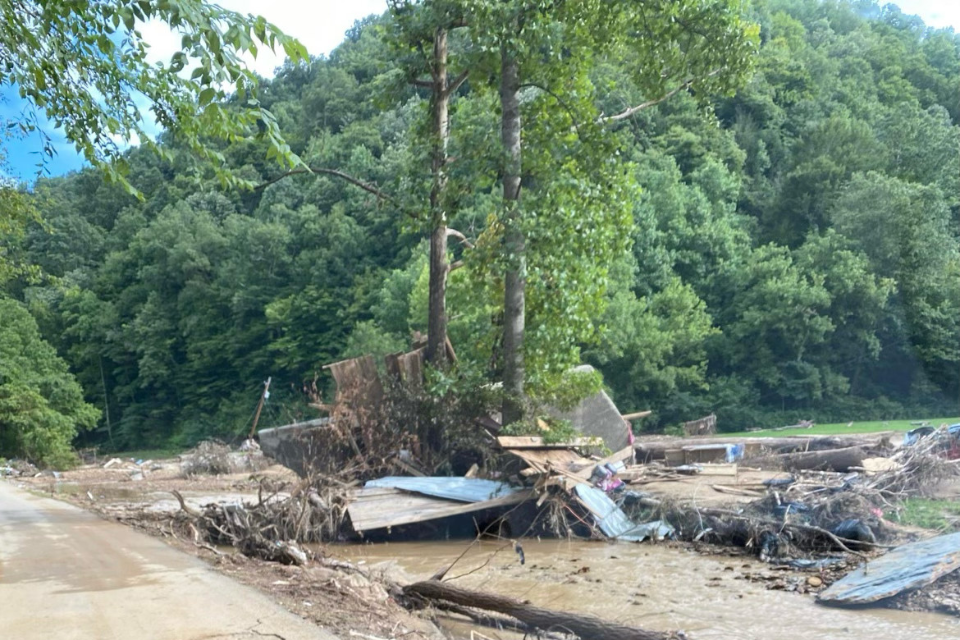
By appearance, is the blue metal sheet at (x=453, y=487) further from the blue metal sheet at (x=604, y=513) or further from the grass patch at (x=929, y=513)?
the grass patch at (x=929, y=513)

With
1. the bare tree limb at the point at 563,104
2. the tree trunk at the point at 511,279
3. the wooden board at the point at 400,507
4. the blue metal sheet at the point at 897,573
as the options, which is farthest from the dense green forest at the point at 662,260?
the blue metal sheet at the point at 897,573

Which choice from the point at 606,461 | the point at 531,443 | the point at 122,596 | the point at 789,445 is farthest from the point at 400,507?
the point at 789,445

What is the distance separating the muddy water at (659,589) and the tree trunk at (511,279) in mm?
3116

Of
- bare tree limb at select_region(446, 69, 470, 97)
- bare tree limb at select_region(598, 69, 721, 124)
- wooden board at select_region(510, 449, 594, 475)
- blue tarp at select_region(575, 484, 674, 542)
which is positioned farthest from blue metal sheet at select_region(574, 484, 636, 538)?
bare tree limb at select_region(446, 69, 470, 97)

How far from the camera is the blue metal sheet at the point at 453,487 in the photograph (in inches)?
588

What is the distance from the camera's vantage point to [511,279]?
1688cm

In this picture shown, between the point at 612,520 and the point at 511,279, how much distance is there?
5086mm

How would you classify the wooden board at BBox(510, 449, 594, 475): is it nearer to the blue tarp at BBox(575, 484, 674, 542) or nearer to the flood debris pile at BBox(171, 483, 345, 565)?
the blue tarp at BBox(575, 484, 674, 542)

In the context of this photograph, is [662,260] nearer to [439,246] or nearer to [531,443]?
[439,246]

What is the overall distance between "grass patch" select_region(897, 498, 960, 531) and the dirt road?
9654mm

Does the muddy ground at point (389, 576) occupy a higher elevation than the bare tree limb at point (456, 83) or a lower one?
lower

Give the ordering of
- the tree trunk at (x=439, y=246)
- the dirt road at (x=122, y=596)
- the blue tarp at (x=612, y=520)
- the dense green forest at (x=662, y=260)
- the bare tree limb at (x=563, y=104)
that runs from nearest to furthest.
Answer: the dirt road at (x=122, y=596)
the blue tarp at (x=612, y=520)
the bare tree limb at (x=563, y=104)
the tree trunk at (x=439, y=246)
the dense green forest at (x=662, y=260)

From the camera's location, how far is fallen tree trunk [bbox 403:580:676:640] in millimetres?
7102

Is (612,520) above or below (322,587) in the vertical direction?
below
